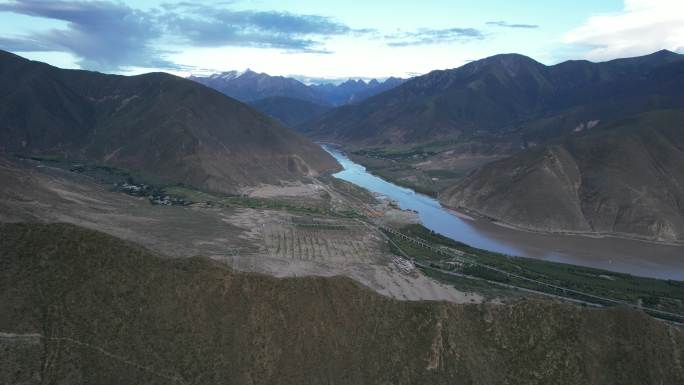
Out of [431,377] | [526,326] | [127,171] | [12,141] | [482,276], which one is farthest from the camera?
[12,141]

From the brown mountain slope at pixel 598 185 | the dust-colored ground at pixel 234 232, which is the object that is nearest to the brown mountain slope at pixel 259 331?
the dust-colored ground at pixel 234 232

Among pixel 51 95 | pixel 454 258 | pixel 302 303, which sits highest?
pixel 51 95

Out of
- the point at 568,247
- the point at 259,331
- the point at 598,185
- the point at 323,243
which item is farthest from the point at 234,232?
the point at 598,185

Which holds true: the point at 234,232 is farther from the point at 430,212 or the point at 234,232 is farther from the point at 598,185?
the point at 598,185

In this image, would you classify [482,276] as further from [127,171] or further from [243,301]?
[127,171]

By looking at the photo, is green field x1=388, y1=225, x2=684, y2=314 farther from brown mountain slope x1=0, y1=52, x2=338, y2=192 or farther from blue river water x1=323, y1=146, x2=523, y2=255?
brown mountain slope x1=0, y1=52, x2=338, y2=192

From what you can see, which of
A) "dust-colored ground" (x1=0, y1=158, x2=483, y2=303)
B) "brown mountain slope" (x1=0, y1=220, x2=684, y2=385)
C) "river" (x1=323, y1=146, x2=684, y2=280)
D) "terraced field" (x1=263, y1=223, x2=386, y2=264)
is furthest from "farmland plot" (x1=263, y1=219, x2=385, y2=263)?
"brown mountain slope" (x1=0, y1=220, x2=684, y2=385)

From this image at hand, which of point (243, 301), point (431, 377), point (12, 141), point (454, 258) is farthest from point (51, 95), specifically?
point (431, 377)
